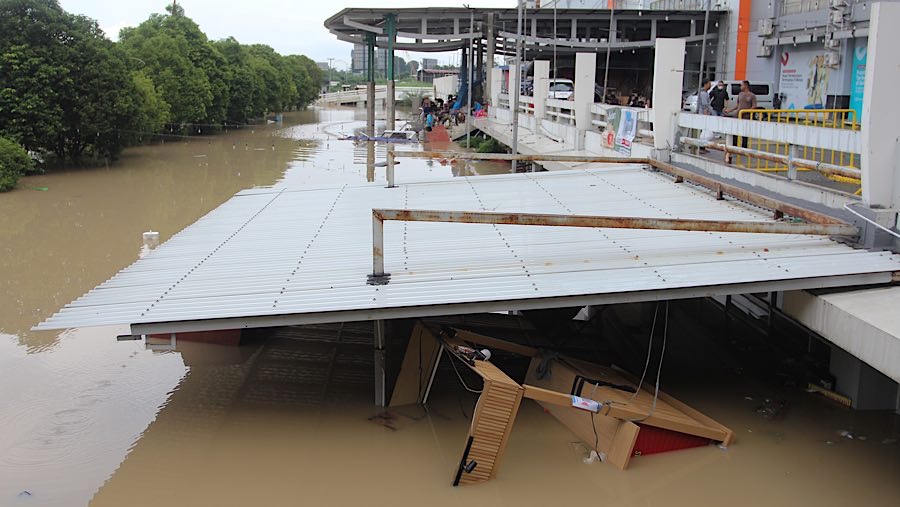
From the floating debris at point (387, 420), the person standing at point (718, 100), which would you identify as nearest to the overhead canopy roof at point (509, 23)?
the person standing at point (718, 100)

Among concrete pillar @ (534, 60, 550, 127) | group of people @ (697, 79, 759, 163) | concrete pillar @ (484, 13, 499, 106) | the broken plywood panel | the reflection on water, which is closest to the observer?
the broken plywood panel

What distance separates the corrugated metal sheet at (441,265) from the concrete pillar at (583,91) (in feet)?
36.1

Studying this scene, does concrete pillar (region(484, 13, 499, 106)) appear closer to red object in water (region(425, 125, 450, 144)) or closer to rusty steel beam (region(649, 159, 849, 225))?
red object in water (region(425, 125, 450, 144))

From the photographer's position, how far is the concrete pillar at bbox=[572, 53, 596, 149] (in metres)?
21.4

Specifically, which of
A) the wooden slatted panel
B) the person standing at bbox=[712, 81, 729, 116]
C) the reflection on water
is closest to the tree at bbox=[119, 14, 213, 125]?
the reflection on water

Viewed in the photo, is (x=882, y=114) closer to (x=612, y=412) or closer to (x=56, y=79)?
(x=612, y=412)

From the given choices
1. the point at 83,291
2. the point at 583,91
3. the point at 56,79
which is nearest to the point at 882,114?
the point at 83,291

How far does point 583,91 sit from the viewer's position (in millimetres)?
22172

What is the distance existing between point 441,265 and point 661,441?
8.37 ft

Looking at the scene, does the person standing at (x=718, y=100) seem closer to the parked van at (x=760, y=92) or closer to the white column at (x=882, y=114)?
the white column at (x=882, y=114)

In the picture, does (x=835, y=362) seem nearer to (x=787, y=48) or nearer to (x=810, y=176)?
(x=810, y=176)

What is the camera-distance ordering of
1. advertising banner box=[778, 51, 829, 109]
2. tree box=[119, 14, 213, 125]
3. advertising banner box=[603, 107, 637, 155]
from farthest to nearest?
tree box=[119, 14, 213, 125]
advertising banner box=[778, 51, 829, 109]
advertising banner box=[603, 107, 637, 155]

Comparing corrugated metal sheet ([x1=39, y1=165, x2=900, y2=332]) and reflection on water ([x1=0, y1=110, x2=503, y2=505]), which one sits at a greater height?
corrugated metal sheet ([x1=39, y1=165, x2=900, y2=332])

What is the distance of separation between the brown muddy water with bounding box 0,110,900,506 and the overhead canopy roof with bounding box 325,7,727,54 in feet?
115
